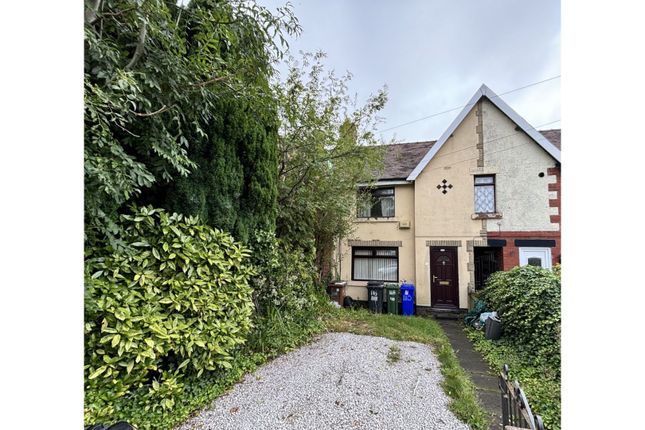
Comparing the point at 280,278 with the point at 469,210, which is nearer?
the point at 280,278

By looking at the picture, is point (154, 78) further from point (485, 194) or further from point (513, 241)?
point (513, 241)

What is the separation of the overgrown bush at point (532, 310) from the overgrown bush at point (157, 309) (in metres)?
4.71

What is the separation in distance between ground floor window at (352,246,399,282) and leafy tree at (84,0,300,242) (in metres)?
6.73

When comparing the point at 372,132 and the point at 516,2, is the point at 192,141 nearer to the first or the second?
the point at 516,2

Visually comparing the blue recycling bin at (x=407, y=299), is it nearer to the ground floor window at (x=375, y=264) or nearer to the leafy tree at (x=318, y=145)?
the ground floor window at (x=375, y=264)

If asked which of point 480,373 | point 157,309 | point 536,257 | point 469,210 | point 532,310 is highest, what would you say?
point 469,210

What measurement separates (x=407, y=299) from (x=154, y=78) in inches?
304

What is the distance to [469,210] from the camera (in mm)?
7672

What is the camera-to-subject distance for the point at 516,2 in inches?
77.8

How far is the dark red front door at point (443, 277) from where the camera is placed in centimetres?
768

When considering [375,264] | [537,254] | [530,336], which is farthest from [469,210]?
[530,336]

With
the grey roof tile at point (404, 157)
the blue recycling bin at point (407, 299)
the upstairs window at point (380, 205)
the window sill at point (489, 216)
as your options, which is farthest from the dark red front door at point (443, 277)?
the grey roof tile at point (404, 157)

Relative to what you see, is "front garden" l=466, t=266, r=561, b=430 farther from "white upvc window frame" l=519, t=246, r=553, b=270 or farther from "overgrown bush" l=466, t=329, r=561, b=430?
"white upvc window frame" l=519, t=246, r=553, b=270

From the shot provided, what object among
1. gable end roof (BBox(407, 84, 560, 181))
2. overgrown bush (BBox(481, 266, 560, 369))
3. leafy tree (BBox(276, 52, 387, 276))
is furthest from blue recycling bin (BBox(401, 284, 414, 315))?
gable end roof (BBox(407, 84, 560, 181))
